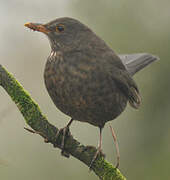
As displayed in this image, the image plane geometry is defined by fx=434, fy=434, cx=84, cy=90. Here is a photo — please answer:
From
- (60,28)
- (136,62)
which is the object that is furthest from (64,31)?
(136,62)

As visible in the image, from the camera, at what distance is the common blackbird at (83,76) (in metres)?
4.19

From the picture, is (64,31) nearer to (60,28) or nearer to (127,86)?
(60,28)

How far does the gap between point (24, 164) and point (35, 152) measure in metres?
0.44

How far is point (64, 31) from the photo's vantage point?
187 inches

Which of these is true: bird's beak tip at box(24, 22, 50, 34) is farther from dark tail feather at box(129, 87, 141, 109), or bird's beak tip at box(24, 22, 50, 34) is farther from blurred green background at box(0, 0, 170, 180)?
blurred green background at box(0, 0, 170, 180)

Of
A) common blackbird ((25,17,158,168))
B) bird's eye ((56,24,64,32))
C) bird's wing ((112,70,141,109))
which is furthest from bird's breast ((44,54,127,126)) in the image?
bird's eye ((56,24,64,32))

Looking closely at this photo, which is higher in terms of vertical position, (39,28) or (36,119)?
(39,28)

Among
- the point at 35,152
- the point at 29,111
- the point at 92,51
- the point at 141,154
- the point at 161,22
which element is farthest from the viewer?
the point at 35,152

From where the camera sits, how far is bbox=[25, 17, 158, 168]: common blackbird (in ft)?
13.7

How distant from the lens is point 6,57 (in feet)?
38.0

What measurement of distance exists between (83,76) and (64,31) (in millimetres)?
780

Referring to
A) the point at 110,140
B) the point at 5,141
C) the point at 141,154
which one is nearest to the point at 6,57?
the point at 5,141

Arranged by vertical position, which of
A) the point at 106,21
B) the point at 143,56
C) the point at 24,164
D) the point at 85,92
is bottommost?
the point at 24,164

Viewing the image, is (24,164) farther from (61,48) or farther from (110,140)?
(61,48)
